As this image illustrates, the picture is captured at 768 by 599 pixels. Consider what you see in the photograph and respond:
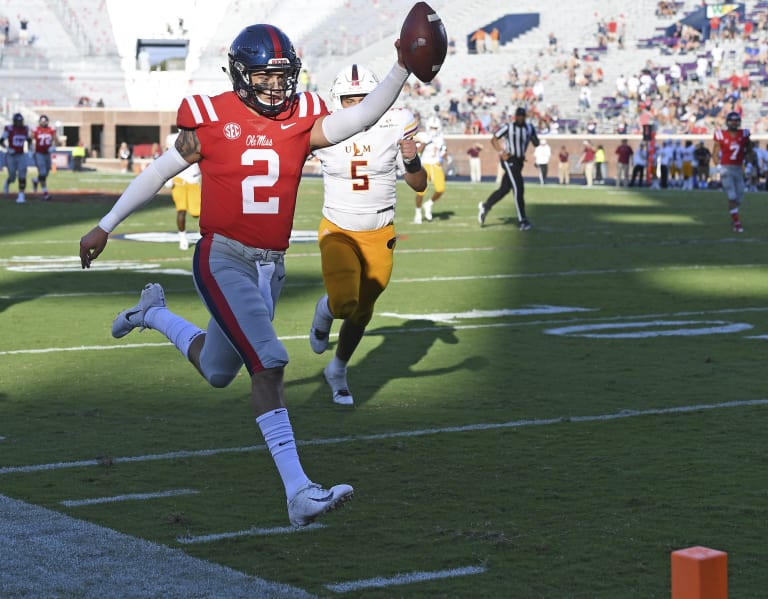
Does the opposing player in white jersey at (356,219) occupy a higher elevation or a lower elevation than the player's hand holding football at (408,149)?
lower

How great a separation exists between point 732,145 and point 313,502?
1690 cm

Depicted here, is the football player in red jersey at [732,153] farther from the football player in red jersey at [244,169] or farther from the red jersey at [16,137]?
the football player in red jersey at [244,169]

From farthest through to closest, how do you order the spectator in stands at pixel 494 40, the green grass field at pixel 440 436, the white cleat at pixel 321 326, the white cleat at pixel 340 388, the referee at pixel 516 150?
the spectator in stands at pixel 494 40 < the referee at pixel 516 150 < the white cleat at pixel 321 326 < the white cleat at pixel 340 388 < the green grass field at pixel 440 436

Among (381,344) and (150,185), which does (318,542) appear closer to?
(150,185)

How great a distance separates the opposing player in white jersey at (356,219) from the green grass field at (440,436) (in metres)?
0.39

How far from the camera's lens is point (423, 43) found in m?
5.58

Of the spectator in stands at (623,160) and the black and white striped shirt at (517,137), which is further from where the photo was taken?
the spectator in stands at (623,160)

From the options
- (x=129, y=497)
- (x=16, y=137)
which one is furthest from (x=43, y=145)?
(x=129, y=497)

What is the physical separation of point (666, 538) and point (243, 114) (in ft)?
7.68

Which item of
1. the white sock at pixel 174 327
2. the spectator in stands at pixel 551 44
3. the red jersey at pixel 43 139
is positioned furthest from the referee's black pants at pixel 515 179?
the spectator in stands at pixel 551 44

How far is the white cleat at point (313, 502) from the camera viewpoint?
5309 millimetres

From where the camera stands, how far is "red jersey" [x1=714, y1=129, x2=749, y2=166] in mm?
21062

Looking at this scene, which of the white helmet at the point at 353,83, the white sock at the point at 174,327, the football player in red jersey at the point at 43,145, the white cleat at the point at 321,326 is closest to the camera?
the white sock at the point at 174,327

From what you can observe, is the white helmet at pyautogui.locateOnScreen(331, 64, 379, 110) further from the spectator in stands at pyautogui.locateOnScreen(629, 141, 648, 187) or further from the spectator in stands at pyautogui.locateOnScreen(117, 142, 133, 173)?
the spectator in stands at pyautogui.locateOnScreen(117, 142, 133, 173)
